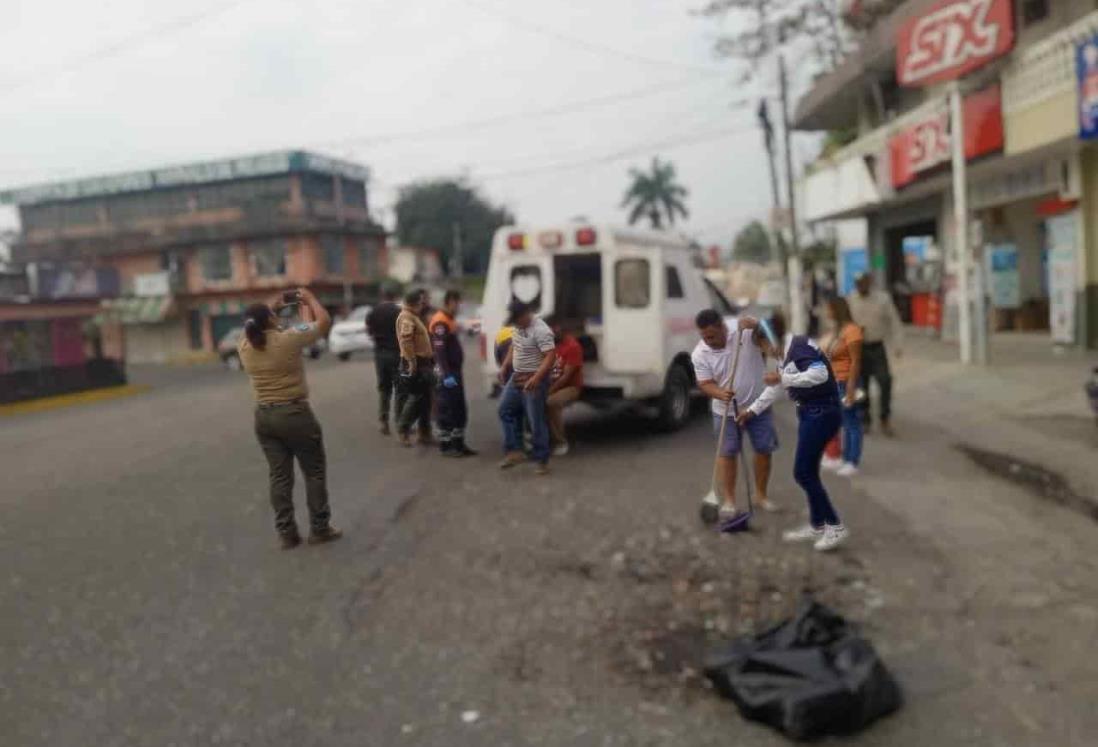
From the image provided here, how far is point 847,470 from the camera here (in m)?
8.49

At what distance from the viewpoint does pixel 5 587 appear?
6145 millimetres

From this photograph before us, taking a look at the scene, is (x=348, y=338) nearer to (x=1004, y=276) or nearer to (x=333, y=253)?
(x=1004, y=276)

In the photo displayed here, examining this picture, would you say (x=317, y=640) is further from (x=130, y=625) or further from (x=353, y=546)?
(x=353, y=546)

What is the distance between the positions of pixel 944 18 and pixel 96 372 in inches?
945

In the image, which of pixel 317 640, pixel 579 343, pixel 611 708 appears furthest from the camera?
pixel 579 343

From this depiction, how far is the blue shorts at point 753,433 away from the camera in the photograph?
6750 millimetres

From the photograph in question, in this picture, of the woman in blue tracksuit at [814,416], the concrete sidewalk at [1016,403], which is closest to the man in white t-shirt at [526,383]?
the woman in blue tracksuit at [814,416]

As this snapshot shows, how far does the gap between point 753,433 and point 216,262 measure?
4908cm

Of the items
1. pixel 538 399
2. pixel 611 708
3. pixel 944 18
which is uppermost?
pixel 944 18

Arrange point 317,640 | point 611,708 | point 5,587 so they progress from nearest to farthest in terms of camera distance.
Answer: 1. point 611,708
2. point 317,640
3. point 5,587

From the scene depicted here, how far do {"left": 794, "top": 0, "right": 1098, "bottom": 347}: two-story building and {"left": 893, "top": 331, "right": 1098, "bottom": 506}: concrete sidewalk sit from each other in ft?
4.34

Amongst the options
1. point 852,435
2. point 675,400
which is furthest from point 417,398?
point 675,400

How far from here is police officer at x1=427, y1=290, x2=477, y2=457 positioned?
7.46m

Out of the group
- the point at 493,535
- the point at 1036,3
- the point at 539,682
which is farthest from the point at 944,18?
the point at 539,682
